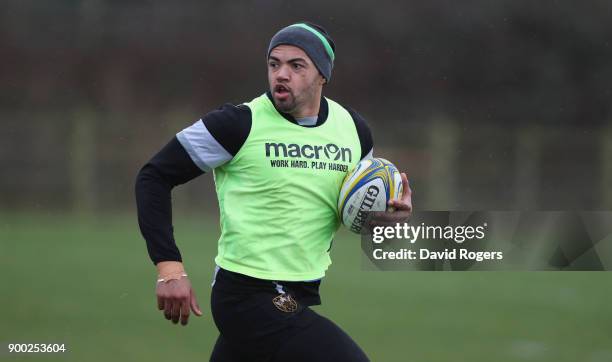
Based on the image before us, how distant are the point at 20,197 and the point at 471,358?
48.8ft

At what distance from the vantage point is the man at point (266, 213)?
11.2 feet

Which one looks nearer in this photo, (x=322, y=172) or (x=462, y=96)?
(x=322, y=172)

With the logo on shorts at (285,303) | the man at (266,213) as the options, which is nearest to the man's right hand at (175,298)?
the man at (266,213)

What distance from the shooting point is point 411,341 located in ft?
25.0

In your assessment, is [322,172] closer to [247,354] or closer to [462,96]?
[247,354]

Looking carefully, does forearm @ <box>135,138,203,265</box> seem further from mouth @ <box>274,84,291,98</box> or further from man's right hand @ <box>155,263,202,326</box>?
mouth @ <box>274,84,291,98</box>

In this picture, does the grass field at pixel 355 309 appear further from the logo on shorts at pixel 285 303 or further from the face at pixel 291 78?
the face at pixel 291 78

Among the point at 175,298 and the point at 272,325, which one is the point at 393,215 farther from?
the point at 175,298

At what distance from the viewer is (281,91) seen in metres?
3.58

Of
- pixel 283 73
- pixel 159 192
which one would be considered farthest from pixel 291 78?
pixel 159 192

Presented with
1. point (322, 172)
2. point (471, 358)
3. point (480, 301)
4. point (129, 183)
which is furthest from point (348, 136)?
point (129, 183)

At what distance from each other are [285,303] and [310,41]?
0.99m

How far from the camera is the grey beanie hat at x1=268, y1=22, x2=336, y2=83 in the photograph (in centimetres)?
363

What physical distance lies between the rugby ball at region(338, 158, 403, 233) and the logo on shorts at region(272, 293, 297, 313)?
0.37 meters
